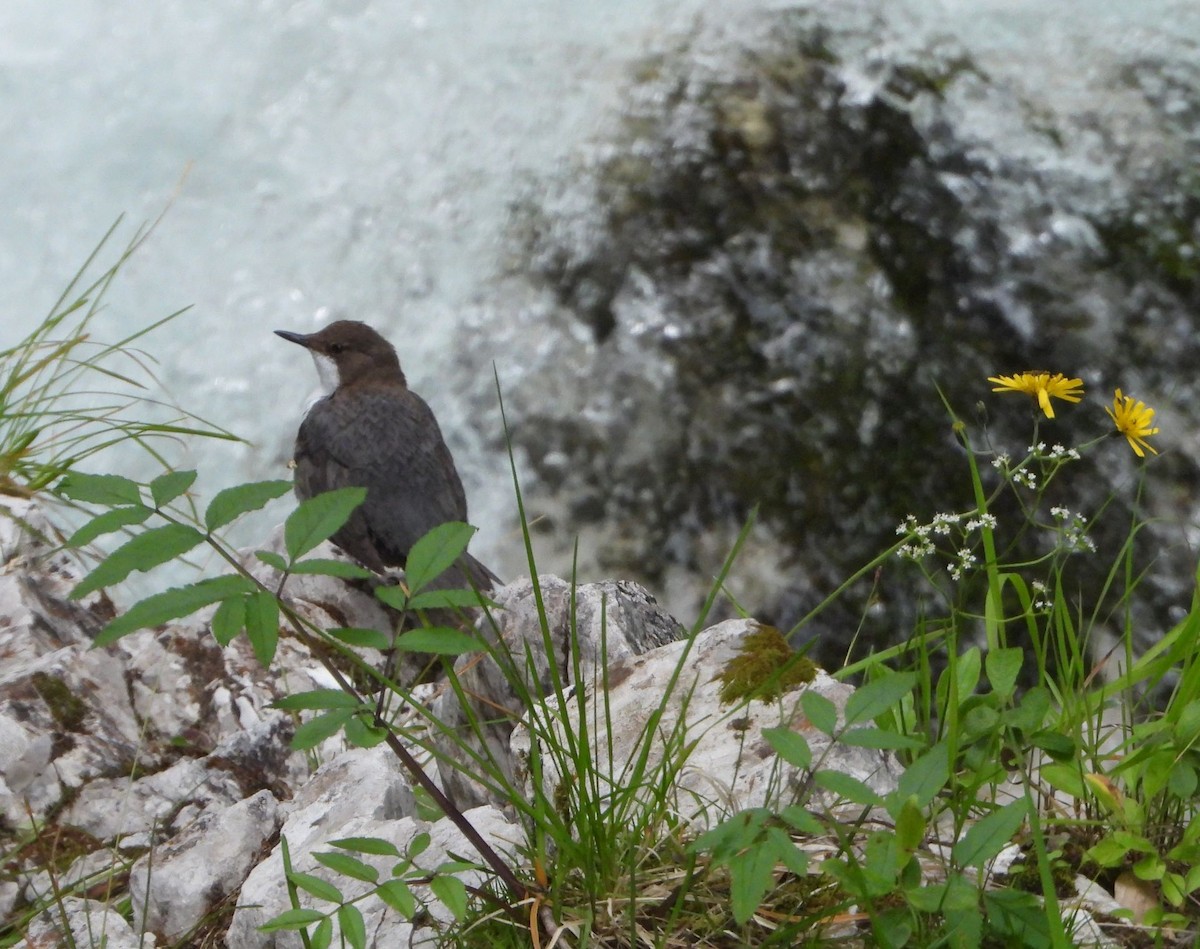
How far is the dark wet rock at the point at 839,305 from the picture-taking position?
16.5 feet

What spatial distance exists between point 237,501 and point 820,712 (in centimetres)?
71

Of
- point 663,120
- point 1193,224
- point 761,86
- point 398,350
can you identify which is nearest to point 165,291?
point 398,350

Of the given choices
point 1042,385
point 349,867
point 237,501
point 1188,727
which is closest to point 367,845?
point 349,867

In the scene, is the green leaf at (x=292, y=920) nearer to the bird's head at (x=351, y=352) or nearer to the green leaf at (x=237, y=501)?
the green leaf at (x=237, y=501)

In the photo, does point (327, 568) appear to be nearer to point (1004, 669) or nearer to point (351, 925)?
point (351, 925)

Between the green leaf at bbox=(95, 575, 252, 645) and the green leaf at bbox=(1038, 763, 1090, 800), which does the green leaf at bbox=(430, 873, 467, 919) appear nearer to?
the green leaf at bbox=(95, 575, 252, 645)

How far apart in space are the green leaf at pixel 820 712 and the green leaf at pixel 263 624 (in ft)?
1.99

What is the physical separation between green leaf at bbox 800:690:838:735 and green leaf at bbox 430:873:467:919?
0.45 metres

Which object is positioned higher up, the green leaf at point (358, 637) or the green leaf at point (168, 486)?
the green leaf at point (168, 486)

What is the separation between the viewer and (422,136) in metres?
6.35

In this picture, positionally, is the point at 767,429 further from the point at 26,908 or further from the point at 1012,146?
the point at 26,908

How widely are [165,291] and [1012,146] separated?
3909 millimetres

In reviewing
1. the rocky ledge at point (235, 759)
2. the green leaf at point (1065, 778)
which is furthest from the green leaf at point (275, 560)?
the green leaf at point (1065, 778)

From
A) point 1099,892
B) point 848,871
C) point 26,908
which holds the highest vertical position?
point 848,871
